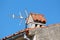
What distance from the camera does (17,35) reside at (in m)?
16.5

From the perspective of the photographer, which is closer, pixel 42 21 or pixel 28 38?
pixel 28 38

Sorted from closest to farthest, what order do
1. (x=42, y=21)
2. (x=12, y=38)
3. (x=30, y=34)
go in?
(x=30, y=34) < (x=12, y=38) < (x=42, y=21)

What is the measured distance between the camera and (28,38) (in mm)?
15977

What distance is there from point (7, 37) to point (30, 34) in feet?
7.36

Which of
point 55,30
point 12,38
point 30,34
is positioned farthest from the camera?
point 12,38

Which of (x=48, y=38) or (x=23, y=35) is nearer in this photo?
(x=48, y=38)

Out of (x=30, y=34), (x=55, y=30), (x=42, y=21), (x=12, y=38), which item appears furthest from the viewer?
(x=42, y=21)

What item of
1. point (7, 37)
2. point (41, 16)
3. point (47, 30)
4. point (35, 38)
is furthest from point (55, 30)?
point (41, 16)

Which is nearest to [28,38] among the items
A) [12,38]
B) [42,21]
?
[12,38]

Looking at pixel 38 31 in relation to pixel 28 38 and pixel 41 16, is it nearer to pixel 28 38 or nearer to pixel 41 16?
pixel 28 38

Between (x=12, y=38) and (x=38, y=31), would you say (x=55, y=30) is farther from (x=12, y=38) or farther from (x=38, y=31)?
(x=12, y=38)

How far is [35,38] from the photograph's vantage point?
15.7 metres

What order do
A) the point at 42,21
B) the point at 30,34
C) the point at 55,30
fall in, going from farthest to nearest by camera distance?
the point at 42,21
the point at 30,34
the point at 55,30

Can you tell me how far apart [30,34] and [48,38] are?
137 centimetres
